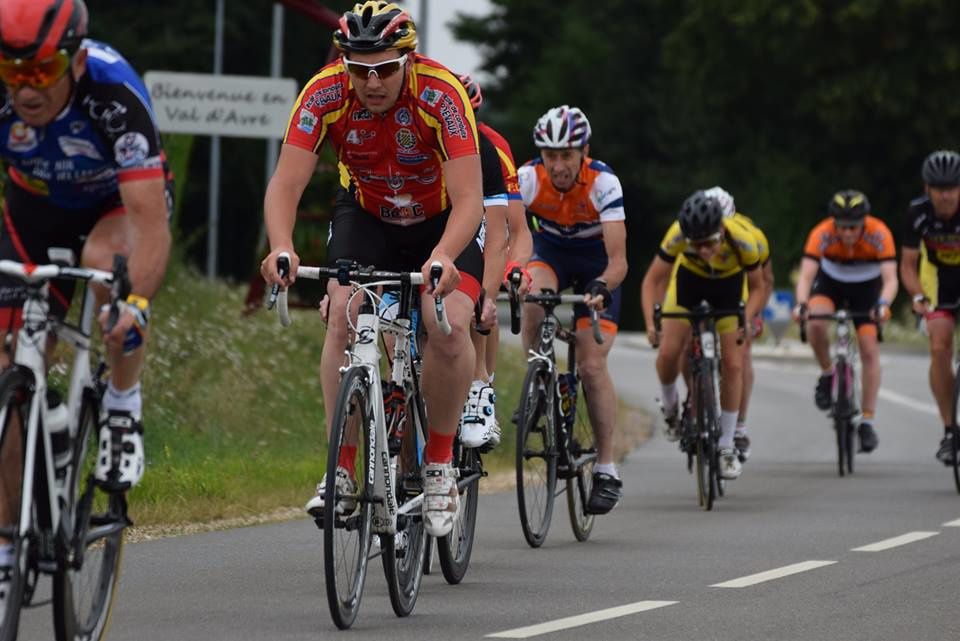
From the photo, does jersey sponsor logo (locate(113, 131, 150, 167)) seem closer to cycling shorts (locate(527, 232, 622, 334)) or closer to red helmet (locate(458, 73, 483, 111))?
red helmet (locate(458, 73, 483, 111))

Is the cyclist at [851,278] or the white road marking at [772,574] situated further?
the cyclist at [851,278]

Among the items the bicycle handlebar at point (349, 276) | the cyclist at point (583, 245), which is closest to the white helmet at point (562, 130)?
the cyclist at point (583, 245)

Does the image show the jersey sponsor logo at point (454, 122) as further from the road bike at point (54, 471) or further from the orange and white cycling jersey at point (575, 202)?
the orange and white cycling jersey at point (575, 202)

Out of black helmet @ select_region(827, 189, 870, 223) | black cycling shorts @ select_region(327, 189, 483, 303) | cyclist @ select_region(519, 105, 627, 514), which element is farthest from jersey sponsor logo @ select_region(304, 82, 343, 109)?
black helmet @ select_region(827, 189, 870, 223)

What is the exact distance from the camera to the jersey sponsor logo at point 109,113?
6.66m

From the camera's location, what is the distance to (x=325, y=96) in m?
8.38

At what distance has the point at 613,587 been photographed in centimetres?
929

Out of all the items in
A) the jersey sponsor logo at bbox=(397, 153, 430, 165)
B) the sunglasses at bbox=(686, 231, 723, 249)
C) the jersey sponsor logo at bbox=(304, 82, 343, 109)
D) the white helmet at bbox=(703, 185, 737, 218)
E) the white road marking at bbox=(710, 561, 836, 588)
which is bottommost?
the white road marking at bbox=(710, 561, 836, 588)

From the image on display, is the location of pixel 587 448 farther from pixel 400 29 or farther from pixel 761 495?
pixel 400 29

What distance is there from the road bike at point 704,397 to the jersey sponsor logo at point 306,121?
5446 millimetres

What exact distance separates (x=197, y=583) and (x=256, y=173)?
43057 millimetres

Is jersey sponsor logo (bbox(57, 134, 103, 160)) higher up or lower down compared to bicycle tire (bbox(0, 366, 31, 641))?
higher up

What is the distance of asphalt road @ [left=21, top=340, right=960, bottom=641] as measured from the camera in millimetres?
7969

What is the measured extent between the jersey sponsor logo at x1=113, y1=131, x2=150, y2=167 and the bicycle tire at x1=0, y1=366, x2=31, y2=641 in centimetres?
74
